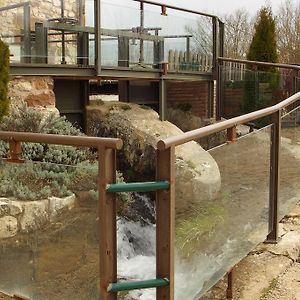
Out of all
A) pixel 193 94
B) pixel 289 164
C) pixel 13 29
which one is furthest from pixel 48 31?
pixel 289 164

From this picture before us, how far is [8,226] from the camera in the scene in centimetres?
279

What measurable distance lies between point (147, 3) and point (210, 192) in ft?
24.0

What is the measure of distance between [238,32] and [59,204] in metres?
24.9

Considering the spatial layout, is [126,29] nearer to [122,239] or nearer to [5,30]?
[5,30]

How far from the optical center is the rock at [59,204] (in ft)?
7.95

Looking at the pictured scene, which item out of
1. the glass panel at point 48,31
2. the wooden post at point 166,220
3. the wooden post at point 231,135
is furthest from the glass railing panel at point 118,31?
the wooden post at point 166,220

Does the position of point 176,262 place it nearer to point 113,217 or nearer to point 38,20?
point 113,217

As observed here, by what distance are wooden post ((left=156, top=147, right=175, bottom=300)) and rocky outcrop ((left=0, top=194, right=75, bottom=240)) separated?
1.32 feet

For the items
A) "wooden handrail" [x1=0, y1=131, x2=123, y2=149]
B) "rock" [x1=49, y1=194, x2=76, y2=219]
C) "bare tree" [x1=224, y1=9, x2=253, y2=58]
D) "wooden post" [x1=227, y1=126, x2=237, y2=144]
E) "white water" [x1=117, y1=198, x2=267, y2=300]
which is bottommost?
"white water" [x1=117, y1=198, x2=267, y2=300]

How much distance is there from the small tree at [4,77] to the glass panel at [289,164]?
348cm

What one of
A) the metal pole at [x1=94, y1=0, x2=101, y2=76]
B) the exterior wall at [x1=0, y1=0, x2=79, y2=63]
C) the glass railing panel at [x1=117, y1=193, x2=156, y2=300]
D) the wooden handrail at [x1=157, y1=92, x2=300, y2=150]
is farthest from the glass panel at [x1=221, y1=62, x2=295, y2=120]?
the glass railing panel at [x1=117, y1=193, x2=156, y2=300]

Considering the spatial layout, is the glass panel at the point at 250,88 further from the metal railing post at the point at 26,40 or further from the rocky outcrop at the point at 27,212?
the rocky outcrop at the point at 27,212

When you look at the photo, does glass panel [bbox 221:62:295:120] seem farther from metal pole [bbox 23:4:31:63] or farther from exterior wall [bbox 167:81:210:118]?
metal pole [bbox 23:4:31:63]

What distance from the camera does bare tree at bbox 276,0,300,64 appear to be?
24.8 metres
